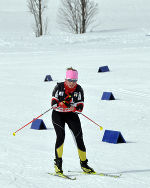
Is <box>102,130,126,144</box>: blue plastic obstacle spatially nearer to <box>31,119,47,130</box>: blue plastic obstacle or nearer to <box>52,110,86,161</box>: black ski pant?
<box>31,119,47,130</box>: blue plastic obstacle

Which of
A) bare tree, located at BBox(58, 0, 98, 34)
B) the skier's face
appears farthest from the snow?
bare tree, located at BBox(58, 0, 98, 34)

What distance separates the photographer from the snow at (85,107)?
20.0ft

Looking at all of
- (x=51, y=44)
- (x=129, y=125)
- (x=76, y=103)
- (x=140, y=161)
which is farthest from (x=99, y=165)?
(x=51, y=44)

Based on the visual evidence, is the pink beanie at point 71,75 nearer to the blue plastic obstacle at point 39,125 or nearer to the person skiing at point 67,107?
the person skiing at point 67,107

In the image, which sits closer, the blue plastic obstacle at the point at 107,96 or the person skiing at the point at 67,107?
the person skiing at the point at 67,107

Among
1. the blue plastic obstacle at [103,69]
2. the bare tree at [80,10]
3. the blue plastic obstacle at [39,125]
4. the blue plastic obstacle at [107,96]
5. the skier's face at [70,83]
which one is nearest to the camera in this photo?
the skier's face at [70,83]

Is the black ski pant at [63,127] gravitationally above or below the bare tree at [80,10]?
below

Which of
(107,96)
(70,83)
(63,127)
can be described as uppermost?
(70,83)

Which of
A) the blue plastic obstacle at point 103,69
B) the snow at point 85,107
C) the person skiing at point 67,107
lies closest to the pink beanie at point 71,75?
the person skiing at point 67,107

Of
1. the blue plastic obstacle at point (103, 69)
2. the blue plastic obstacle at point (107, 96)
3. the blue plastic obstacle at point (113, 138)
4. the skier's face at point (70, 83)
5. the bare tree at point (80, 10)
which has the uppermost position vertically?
the bare tree at point (80, 10)

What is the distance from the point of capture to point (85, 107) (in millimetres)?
11812

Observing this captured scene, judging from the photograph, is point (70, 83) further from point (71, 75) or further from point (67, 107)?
point (67, 107)

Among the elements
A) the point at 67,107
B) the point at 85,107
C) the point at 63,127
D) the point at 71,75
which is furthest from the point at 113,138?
the point at 85,107

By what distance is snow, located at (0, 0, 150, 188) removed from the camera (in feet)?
20.0
